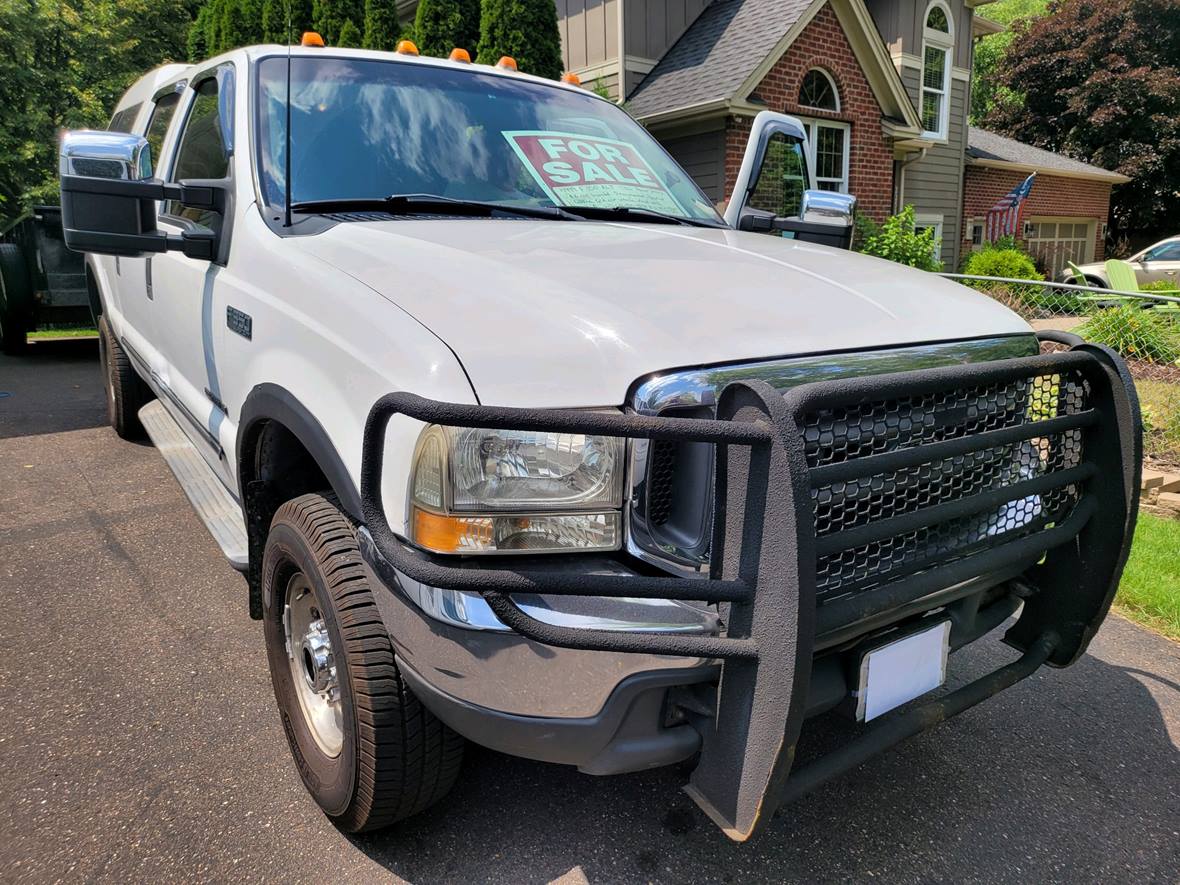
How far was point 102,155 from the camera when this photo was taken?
8.16ft

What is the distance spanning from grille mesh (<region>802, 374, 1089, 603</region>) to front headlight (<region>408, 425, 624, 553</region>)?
41 cm

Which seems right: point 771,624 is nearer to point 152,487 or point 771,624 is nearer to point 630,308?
point 630,308

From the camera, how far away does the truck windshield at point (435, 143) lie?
2.72 metres

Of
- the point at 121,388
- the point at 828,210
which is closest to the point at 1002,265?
the point at 828,210

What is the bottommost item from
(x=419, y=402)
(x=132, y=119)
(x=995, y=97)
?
(x=419, y=402)

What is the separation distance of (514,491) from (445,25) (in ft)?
34.7

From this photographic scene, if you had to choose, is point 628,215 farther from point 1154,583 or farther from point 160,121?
point 1154,583

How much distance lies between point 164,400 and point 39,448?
2.33 m

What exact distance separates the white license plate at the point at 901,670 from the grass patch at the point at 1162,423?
393 centimetres

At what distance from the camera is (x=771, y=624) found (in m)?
1.52

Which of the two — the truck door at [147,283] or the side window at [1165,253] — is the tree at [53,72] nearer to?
the truck door at [147,283]

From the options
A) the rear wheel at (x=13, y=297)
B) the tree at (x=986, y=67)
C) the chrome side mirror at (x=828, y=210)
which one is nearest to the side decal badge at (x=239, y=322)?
the chrome side mirror at (x=828, y=210)

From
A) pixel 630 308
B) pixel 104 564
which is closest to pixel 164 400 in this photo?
pixel 104 564

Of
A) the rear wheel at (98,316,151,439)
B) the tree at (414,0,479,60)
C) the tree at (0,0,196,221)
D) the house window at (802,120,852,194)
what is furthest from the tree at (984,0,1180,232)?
the rear wheel at (98,316,151,439)
